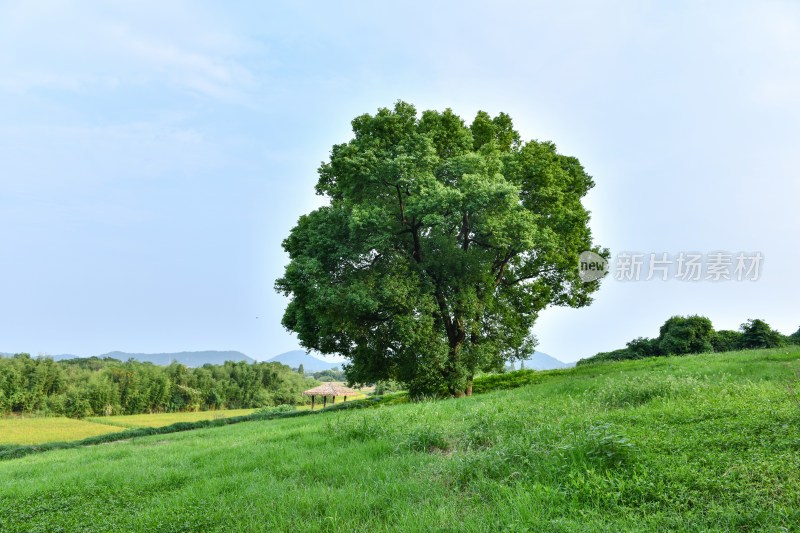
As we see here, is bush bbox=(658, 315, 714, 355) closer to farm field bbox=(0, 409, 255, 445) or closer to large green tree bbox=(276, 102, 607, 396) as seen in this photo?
large green tree bbox=(276, 102, 607, 396)

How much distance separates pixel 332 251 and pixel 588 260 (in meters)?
14.4

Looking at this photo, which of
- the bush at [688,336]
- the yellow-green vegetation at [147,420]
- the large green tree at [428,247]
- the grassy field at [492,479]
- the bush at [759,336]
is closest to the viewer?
the grassy field at [492,479]

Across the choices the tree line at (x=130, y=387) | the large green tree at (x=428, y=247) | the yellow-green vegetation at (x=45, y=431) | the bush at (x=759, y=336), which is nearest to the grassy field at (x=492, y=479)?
the large green tree at (x=428, y=247)

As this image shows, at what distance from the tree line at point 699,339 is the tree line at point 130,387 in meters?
58.7

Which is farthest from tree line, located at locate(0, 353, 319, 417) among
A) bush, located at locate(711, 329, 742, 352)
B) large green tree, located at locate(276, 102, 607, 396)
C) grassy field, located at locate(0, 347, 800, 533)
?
bush, located at locate(711, 329, 742, 352)

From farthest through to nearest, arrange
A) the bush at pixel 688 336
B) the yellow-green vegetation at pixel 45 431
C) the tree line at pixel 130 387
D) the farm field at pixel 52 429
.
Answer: the tree line at pixel 130 387 → the farm field at pixel 52 429 → the yellow-green vegetation at pixel 45 431 → the bush at pixel 688 336

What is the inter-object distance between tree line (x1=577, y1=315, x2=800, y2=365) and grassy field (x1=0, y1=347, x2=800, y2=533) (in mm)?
18511

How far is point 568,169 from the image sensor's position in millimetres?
22062

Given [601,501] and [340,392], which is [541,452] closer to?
[601,501]

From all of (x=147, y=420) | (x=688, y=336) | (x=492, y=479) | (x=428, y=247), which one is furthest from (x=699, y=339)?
(x=147, y=420)

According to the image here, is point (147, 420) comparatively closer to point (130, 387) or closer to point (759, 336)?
point (130, 387)

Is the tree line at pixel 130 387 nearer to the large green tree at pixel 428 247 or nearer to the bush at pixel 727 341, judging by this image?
the large green tree at pixel 428 247

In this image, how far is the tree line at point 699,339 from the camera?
21.7 metres

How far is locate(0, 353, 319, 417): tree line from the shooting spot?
1884 inches
